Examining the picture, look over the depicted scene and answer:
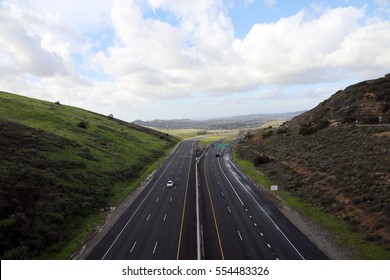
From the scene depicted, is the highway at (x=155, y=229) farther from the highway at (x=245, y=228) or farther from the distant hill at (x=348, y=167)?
the distant hill at (x=348, y=167)

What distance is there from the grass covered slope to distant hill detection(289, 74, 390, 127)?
186 feet

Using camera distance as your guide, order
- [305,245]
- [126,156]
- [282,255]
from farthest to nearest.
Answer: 1. [126,156]
2. [305,245]
3. [282,255]

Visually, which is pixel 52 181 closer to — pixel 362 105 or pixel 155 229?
pixel 155 229

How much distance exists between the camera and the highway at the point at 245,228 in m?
26.3

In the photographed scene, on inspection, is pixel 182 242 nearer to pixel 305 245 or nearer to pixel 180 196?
pixel 305 245

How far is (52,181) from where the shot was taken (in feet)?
140

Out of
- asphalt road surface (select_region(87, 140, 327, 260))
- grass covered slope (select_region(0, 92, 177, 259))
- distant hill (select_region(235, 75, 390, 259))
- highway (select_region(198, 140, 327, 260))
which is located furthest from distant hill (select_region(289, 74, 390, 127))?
grass covered slope (select_region(0, 92, 177, 259))

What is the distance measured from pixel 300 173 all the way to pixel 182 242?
30646mm

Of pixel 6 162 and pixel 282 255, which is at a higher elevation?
pixel 6 162

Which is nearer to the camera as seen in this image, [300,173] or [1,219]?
[1,219]

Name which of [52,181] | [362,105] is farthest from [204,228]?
[362,105]

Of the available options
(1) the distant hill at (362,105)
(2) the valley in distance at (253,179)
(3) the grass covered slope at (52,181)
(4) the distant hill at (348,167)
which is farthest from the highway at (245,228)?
(1) the distant hill at (362,105)

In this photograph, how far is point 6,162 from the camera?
137 ft

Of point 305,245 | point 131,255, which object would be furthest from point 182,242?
point 305,245
